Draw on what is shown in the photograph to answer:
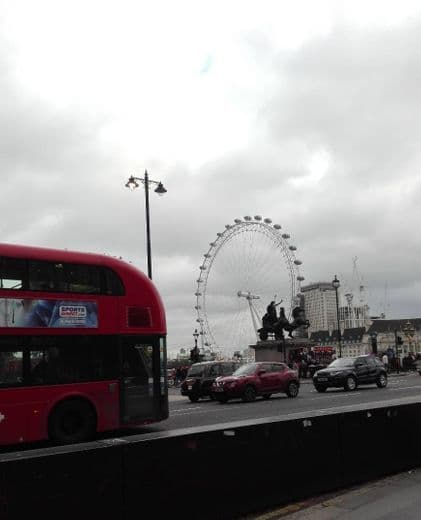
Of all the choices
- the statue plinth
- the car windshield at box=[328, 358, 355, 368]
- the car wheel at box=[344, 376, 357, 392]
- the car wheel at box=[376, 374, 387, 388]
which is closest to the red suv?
the car wheel at box=[344, 376, 357, 392]

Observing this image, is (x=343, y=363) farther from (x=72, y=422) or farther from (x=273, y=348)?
(x=273, y=348)

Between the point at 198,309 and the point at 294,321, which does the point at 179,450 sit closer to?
the point at 294,321

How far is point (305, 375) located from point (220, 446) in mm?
39318

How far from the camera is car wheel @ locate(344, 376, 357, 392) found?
1120 inches

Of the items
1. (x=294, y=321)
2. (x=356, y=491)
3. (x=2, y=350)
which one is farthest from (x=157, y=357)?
(x=294, y=321)

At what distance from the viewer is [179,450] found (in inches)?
234

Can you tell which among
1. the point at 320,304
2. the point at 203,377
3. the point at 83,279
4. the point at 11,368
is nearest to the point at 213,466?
the point at 11,368

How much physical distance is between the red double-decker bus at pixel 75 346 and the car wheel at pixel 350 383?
1573cm

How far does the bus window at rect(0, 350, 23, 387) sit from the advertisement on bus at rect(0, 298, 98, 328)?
0.57 metres

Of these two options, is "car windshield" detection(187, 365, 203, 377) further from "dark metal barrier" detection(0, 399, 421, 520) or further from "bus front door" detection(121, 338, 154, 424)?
"dark metal barrier" detection(0, 399, 421, 520)

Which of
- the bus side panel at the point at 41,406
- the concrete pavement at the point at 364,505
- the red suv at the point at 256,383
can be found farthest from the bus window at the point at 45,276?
the red suv at the point at 256,383

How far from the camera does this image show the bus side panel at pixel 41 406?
11.9 meters

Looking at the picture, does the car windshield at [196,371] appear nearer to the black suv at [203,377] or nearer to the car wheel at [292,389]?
the black suv at [203,377]

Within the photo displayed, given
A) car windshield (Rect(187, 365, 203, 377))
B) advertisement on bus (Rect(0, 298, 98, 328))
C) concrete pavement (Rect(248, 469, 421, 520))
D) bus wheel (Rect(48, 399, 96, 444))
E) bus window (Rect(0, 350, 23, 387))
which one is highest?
advertisement on bus (Rect(0, 298, 98, 328))
